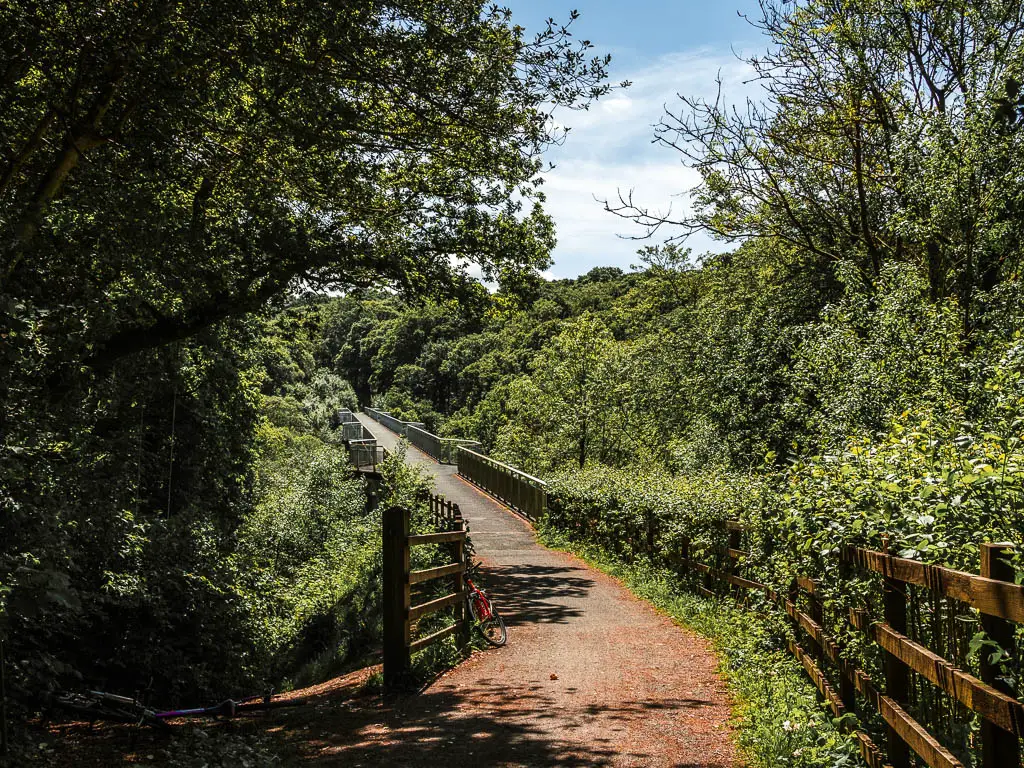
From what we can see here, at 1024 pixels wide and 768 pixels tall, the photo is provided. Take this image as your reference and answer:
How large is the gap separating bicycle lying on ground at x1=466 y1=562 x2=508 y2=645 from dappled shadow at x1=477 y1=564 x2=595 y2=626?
1.40 metres

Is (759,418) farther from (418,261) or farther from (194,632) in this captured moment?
(194,632)

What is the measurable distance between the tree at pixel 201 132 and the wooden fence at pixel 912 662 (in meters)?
4.57

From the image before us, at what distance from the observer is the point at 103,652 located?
28.6 feet

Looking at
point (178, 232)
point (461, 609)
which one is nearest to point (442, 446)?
point (461, 609)

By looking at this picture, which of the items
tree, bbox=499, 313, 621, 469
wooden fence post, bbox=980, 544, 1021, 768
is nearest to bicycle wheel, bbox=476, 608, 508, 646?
wooden fence post, bbox=980, 544, 1021, 768

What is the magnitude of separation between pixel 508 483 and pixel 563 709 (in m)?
22.8

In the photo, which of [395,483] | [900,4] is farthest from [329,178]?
[395,483]

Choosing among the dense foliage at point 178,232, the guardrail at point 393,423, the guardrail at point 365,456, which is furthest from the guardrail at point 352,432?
the dense foliage at point 178,232

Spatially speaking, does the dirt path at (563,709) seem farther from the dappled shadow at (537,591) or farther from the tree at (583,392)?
the tree at (583,392)

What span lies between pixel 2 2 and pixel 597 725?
278 inches

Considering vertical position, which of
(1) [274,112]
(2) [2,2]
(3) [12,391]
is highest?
(2) [2,2]

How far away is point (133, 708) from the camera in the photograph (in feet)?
23.7

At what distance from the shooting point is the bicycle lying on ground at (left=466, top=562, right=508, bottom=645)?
9.80 metres

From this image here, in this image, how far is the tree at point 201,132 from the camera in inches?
267
